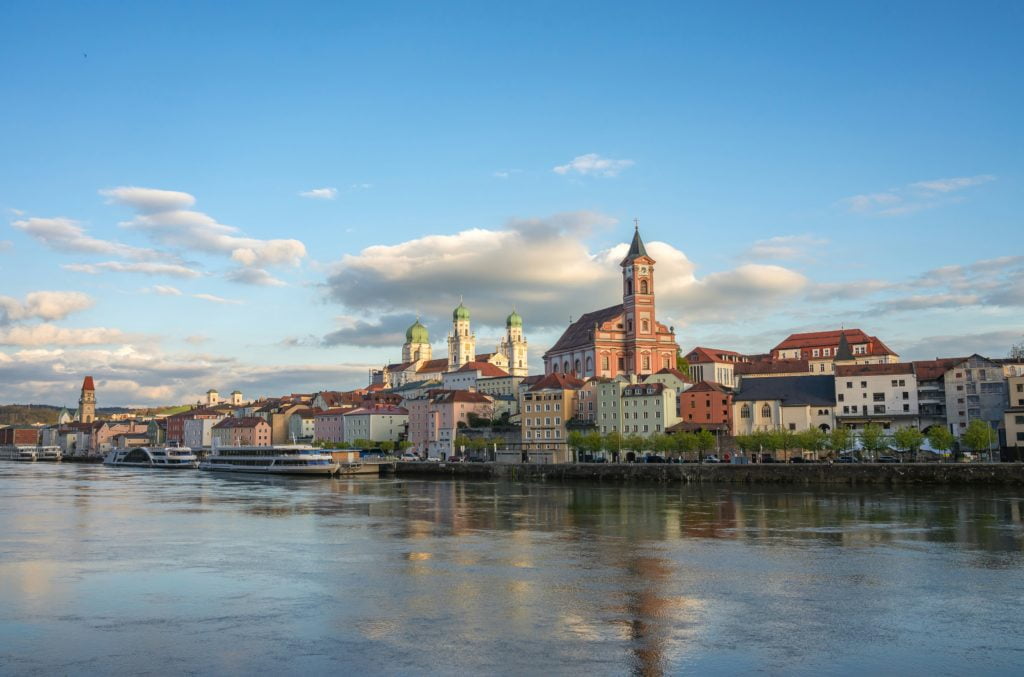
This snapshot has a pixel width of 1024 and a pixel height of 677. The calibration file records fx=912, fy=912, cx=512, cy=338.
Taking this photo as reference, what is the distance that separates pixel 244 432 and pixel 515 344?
2640 inches

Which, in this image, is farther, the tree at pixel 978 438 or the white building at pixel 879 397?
the white building at pixel 879 397

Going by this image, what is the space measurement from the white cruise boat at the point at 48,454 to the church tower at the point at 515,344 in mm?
90466

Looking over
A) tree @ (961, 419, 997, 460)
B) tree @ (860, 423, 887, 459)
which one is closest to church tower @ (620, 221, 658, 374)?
tree @ (860, 423, 887, 459)

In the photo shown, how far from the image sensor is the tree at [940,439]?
6862 cm

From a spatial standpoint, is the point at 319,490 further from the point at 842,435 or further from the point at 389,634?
the point at 389,634

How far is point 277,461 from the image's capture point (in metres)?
97.7

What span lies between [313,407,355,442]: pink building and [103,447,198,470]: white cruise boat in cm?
1839

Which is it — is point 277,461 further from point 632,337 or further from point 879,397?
point 879,397

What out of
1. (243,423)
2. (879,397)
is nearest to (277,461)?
(243,423)

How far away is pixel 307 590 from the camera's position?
76.9ft

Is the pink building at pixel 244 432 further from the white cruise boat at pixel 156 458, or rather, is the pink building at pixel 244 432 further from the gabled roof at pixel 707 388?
the gabled roof at pixel 707 388

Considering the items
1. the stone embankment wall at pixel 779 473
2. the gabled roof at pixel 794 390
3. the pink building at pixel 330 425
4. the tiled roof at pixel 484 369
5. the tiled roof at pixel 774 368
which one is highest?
the tiled roof at pixel 484 369

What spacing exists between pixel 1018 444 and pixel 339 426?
92.3 metres

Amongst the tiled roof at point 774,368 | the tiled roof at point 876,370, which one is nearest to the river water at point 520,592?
the tiled roof at point 876,370
